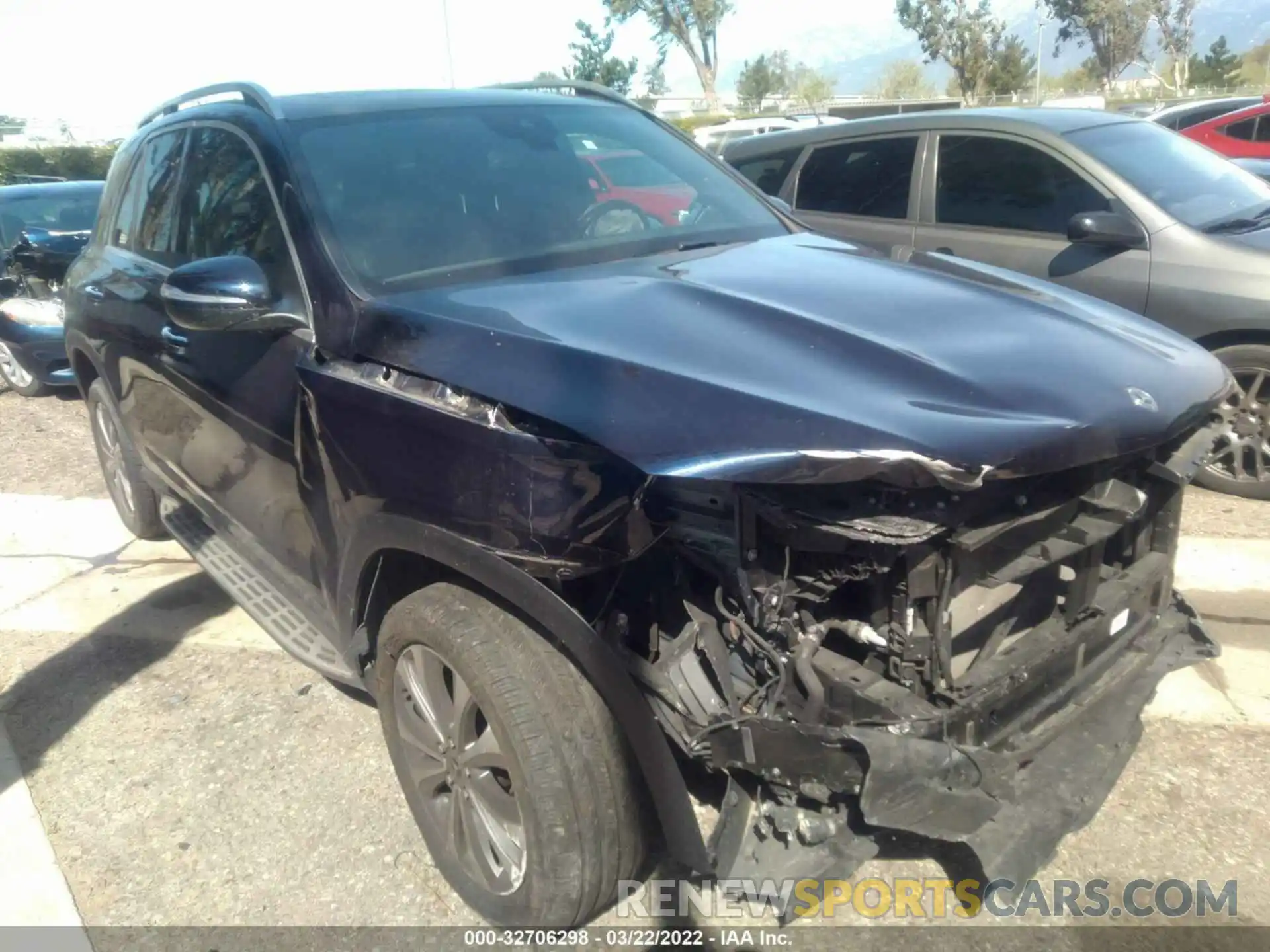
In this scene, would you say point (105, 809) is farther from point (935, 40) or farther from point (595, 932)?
point (935, 40)

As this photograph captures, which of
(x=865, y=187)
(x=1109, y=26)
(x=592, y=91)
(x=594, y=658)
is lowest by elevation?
(x=594, y=658)

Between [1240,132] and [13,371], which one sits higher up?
[1240,132]

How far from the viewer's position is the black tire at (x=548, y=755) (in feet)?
7.28

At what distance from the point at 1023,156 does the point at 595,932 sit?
450cm

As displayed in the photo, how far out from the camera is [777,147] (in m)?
6.55

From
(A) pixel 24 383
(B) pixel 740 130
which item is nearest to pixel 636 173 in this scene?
(A) pixel 24 383

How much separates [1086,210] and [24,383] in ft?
27.2

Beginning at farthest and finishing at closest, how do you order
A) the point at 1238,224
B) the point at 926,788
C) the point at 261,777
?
1. the point at 1238,224
2. the point at 261,777
3. the point at 926,788

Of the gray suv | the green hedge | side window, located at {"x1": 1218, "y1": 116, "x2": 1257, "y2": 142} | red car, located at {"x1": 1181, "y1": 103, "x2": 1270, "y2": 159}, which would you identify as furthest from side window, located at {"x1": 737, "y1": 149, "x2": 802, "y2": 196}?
the green hedge

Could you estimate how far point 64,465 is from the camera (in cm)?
693

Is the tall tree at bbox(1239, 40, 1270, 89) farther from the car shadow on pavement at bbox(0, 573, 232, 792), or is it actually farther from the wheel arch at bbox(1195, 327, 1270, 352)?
the car shadow on pavement at bbox(0, 573, 232, 792)

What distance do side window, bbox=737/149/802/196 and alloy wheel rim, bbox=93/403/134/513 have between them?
380cm

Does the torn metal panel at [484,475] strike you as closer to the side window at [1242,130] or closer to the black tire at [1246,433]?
the black tire at [1246,433]

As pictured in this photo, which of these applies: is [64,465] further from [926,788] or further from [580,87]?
[926,788]
